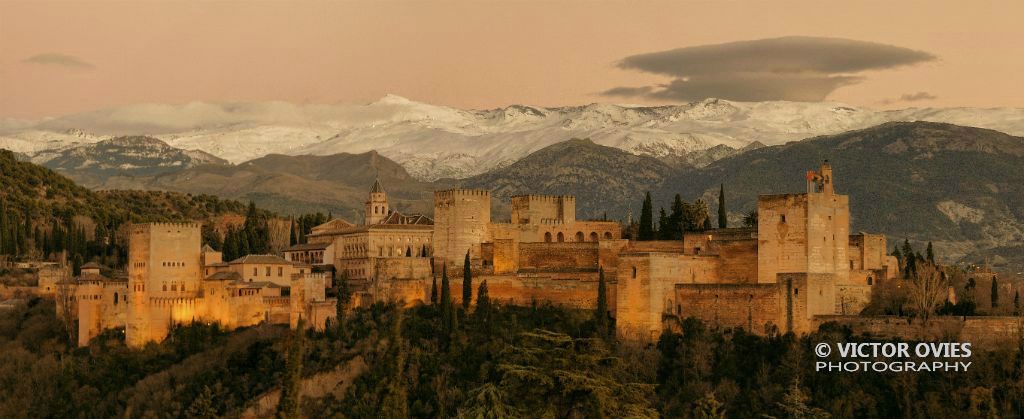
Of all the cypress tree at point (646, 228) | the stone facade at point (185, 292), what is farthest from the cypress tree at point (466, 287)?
the cypress tree at point (646, 228)

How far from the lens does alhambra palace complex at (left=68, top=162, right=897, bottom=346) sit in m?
59.1

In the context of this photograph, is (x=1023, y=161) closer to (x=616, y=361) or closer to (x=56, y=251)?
(x=56, y=251)

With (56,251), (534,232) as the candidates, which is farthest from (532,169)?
(534,232)

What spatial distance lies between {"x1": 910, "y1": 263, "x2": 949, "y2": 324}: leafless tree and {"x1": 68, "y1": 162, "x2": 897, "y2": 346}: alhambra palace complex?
2166mm

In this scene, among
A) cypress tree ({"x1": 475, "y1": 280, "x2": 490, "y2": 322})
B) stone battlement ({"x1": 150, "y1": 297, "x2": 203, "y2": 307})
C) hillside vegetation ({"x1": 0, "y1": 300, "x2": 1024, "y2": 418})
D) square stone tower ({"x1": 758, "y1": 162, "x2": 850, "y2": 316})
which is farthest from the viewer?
stone battlement ({"x1": 150, "y1": 297, "x2": 203, "y2": 307})

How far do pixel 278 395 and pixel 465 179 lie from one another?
134m

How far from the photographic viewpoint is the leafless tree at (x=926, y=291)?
5653 cm

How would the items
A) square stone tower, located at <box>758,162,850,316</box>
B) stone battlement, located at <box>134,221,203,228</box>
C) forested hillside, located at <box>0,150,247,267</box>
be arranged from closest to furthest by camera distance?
1. square stone tower, located at <box>758,162,850,316</box>
2. stone battlement, located at <box>134,221,203,228</box>
3. forested hillside, located at <box>0,150,247,267</box>

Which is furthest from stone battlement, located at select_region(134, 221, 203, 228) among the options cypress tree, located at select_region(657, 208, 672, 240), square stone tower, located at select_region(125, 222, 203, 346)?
cypress tree, located at select_region(657, 208, 672, 240)

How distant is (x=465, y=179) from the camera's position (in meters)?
196

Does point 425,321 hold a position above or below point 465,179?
below

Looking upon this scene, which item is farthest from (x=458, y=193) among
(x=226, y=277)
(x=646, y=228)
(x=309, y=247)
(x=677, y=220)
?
(x=226, y=277)

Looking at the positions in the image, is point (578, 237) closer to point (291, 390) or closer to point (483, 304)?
point (483, 304)

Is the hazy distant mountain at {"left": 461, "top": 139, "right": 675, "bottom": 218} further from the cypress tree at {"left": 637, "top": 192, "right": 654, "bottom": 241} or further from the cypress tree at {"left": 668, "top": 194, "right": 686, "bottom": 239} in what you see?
the cypress tree at {"left": 637, "top": 192, "right": 654, "bottom": 241}
